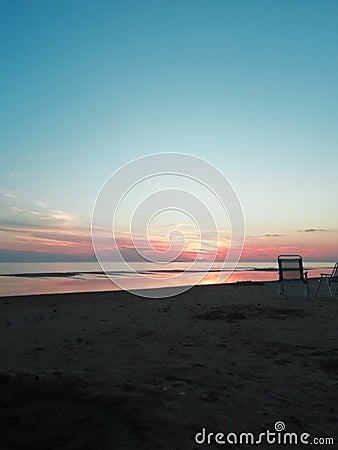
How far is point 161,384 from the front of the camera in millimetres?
3430

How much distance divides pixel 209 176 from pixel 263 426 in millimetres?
12220

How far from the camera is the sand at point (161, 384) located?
107 inches

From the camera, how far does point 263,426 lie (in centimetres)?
278

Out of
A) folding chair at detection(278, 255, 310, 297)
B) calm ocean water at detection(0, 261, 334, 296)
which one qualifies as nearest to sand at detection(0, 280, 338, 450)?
folding chair at detection(278, 255, 310, 297)

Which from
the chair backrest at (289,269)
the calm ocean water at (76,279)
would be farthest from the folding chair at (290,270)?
the calm ocean water at (76,279)

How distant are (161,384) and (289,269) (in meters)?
9.95

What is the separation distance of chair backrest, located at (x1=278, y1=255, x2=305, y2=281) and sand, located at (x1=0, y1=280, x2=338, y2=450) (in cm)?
616

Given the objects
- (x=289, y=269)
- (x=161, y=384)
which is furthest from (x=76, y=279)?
(x=161, y=384)

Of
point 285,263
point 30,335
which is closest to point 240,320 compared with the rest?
point 30,335

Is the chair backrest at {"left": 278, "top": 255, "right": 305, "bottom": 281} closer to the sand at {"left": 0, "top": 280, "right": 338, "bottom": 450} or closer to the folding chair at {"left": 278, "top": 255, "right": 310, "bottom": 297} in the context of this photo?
the folding chair at {"left": 278, "top": 255, "right": 310, "bottom": 297}

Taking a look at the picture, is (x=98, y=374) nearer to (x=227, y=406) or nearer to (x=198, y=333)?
(x=227, y=406)

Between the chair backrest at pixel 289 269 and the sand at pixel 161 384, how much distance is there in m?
6.16

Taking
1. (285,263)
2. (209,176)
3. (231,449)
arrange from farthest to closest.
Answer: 1. (209,176)
2. (285,263)
3. (231,449)

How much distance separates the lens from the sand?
107 inches
